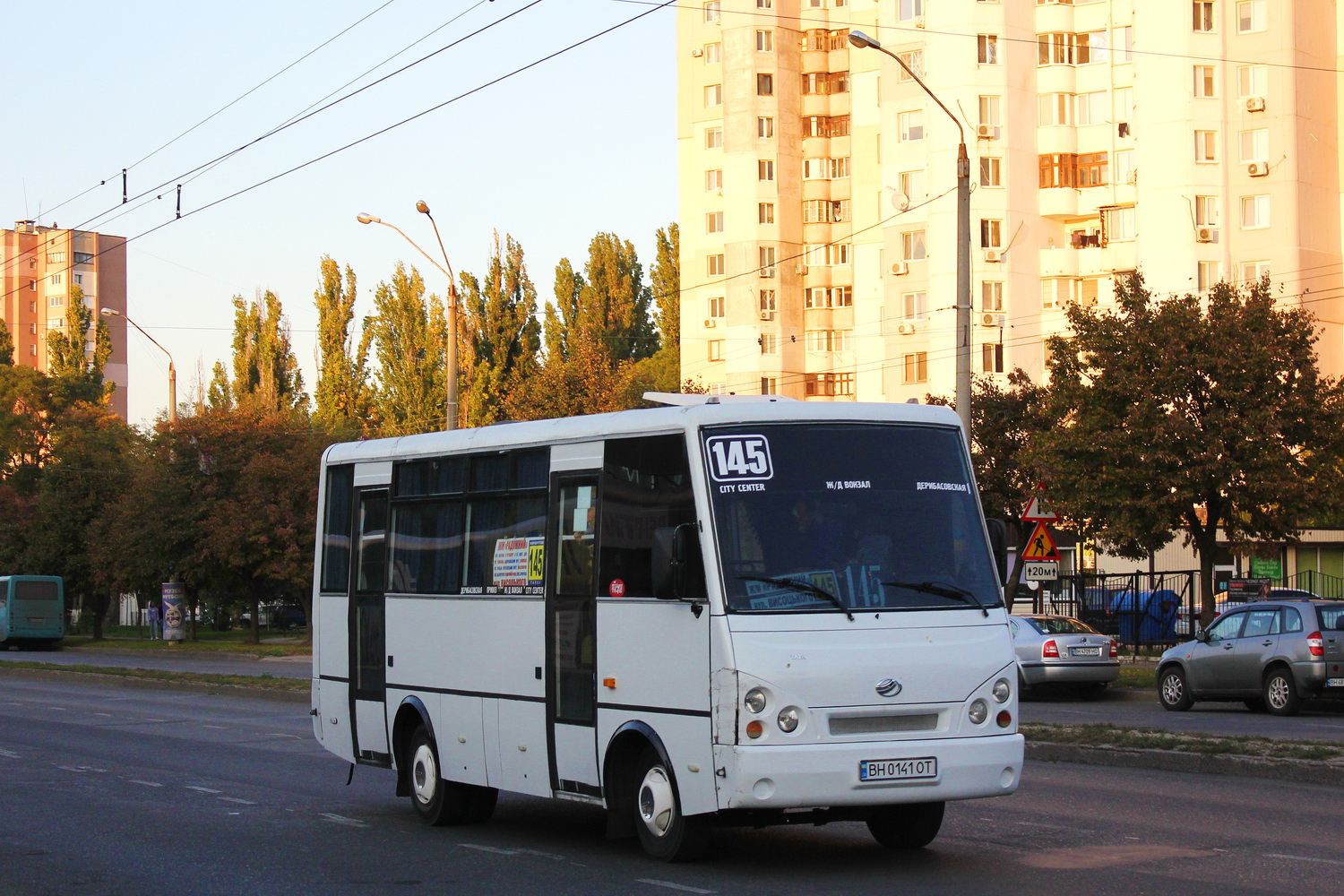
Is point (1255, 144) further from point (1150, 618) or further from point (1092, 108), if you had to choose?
point (1150, 618)

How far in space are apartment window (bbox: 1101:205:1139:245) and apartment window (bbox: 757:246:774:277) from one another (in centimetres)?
1768

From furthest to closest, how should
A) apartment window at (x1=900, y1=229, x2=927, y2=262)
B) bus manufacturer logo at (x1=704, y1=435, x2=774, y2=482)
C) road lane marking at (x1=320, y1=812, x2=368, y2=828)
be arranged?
apartment window at (x1=900, y1=229, x2=927, y2=262), road lane marking at (x1=320, y1=812, x2=368, y2=828), bus manufacturer logo at (x1=704, y1=435, x2=774, y2=482)

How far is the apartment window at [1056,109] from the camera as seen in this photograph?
2709 inches

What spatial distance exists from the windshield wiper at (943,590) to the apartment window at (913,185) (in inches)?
2406

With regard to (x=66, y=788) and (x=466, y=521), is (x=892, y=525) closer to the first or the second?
(x=466, y=521)

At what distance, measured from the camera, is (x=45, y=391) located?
9006cm

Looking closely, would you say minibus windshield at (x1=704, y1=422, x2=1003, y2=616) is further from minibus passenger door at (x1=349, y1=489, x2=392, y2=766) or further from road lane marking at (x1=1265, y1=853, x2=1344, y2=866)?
minibus passenger door at (x1=349, y1=489, x2=392, y2=766)

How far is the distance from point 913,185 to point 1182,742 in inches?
2216

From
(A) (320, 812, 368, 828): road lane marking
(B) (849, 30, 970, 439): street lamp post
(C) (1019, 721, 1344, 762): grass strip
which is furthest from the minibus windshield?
(B) (849, 30, 970, 439): street lamp post

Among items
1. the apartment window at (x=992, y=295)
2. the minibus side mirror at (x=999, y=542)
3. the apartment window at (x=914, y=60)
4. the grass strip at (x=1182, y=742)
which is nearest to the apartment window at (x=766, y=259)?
the apartment window at (x=914, y=60)

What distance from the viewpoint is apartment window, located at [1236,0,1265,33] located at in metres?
63.7

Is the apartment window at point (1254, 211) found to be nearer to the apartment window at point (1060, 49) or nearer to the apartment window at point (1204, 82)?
the apartment window at point (1204, 82)

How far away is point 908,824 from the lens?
10.3m

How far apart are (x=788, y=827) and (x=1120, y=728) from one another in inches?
271
